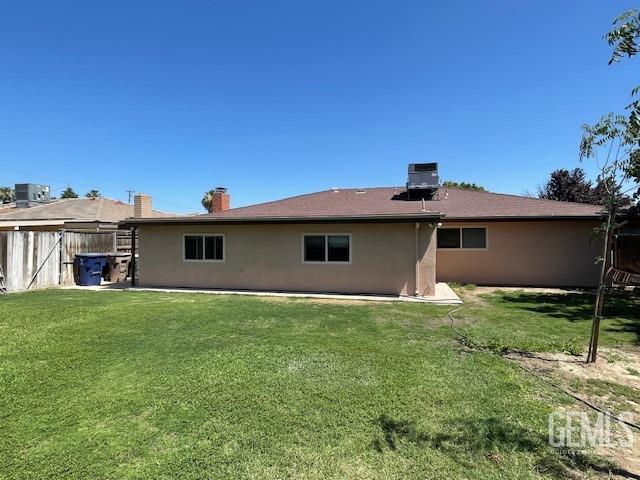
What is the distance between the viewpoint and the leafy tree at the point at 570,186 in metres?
28.9

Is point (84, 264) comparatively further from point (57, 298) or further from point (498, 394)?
point (498, 394)

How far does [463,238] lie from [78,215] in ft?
64.2

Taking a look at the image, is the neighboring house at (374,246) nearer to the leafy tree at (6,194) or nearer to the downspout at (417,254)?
the downspout at (417,254)

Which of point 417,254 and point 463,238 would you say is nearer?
point 417,254

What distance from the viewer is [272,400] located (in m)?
3.82

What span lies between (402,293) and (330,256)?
255 centimetres

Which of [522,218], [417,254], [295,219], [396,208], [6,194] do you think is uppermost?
[6,194]

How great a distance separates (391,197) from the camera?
15672 millimetres

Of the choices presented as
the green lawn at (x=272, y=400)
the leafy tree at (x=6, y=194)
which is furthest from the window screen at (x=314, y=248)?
the leafy tree at (x=6, y=194)

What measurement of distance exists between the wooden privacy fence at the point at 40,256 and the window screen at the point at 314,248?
9390 millimetres

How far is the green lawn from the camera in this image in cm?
281

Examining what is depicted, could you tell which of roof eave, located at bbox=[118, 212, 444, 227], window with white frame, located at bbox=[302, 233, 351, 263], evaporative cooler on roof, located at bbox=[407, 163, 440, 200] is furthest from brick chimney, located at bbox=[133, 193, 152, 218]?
evaporative cooler on roof, located at bbox=[407, 163, 440, 200]

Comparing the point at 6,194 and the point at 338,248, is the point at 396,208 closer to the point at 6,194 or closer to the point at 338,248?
the point at 338,248

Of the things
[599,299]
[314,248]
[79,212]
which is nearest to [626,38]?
[599,299]
